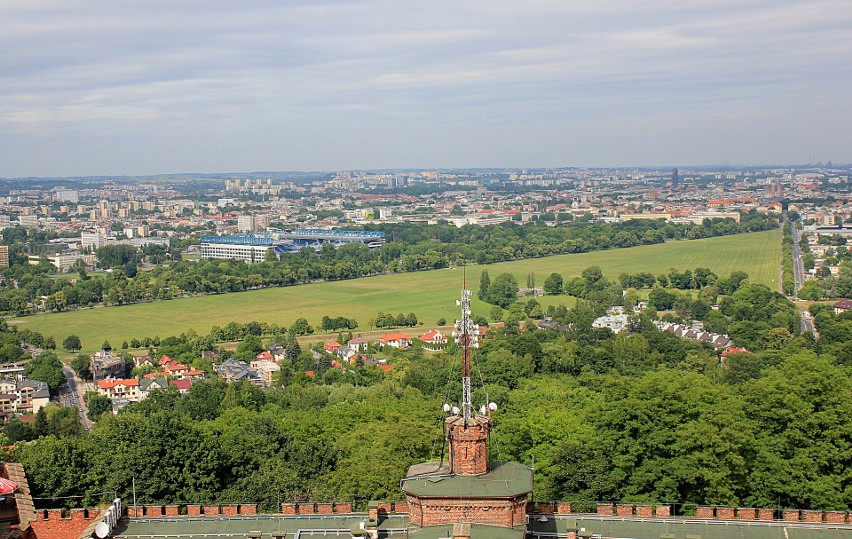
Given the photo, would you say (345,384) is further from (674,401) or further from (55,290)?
(55,290)

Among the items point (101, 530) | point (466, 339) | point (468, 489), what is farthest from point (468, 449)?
point (101, 530)

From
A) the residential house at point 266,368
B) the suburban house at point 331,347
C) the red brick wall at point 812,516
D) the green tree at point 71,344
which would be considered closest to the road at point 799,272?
the suburban house at point 331,347

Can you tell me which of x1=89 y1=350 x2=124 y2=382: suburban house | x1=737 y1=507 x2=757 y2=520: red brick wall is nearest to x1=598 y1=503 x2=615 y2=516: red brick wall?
x1=737 y1=507 x2=757 y2=520: red brick wall

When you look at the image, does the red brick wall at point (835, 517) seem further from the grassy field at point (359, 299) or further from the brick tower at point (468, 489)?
the grassy field at point (359, 299)

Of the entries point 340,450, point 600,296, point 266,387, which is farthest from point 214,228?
point 340,450

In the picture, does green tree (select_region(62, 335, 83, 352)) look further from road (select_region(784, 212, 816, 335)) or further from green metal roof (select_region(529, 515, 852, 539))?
green metal roof (select_region(529, 515, 852, 539))
